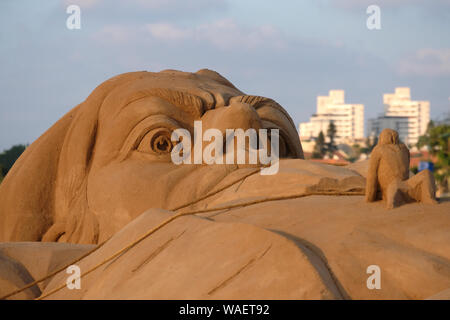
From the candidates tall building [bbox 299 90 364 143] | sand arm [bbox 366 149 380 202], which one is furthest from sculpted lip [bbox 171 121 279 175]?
tall building [bbox 299 90 364 143]

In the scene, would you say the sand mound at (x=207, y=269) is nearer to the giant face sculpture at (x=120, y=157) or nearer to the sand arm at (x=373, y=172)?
the sand arm at (x=373, y=172)

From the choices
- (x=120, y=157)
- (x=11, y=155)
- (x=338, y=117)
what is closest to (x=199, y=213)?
(x=120, y=157)

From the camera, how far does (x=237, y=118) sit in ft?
24.2

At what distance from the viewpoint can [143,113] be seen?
7.78m

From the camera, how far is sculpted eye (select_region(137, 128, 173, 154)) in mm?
7723

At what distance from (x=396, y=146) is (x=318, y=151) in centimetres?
5500

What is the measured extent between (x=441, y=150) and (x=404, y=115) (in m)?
121

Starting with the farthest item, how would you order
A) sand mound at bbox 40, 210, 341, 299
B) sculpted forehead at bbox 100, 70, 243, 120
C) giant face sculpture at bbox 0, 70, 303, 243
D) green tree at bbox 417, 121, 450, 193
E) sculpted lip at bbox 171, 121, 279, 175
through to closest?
1. green tree at bbox 417, 121, 450, 193
2. sculpted forehead at bbox 100, 70, 243, 120
3. giant face sculpture at bbox 0, 70, 303, 243
4. sculpted lip at bbox 171, 121, 279, 175
5. sand mound at bbox 40, 210, 341, 299

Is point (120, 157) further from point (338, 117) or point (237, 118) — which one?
point (338, 117)

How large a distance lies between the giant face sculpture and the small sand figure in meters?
2.29

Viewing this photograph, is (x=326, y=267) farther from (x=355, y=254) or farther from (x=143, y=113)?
(x=143, y=113)

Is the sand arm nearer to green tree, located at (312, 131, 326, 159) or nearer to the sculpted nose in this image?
the sculpted nose

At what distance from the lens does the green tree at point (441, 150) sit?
36906mm

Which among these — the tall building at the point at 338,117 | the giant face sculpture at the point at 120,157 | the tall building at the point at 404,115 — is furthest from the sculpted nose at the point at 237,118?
the tall building at the point at 338,117
